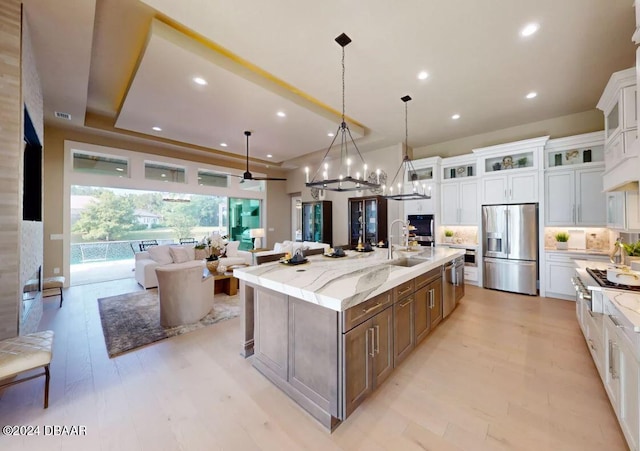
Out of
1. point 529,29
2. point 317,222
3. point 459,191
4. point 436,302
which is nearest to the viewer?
point 529,29

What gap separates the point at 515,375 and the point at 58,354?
15.2 ft

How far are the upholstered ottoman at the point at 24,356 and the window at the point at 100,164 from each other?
504 cm

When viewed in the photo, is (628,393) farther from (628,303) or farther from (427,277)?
(427,277)

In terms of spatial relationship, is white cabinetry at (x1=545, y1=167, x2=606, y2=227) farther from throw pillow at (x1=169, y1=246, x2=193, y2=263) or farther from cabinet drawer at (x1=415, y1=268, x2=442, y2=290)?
throw pillow at (x1=169, y1=246, x2=193, y2=263)

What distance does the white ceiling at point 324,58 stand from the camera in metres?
2.33

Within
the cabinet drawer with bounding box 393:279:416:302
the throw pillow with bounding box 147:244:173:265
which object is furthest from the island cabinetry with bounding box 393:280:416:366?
the throw pillow with bounding box 147:244:173:265

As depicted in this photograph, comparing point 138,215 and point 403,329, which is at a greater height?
point 138,215

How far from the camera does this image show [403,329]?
7.73 feet

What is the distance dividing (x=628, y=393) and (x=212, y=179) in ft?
27.9

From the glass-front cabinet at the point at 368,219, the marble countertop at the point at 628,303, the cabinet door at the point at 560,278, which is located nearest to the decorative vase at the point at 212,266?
the glass-front cabinet at the point at 368,219

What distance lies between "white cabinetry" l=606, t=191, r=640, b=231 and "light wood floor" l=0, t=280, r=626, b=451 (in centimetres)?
143

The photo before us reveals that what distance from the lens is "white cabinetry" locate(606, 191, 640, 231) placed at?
267 cm

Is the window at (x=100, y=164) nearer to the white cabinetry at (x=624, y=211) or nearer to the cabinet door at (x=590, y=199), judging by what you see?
the white cabinetry at (x=624, y=211)

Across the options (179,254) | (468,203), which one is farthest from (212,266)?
(468,203)
